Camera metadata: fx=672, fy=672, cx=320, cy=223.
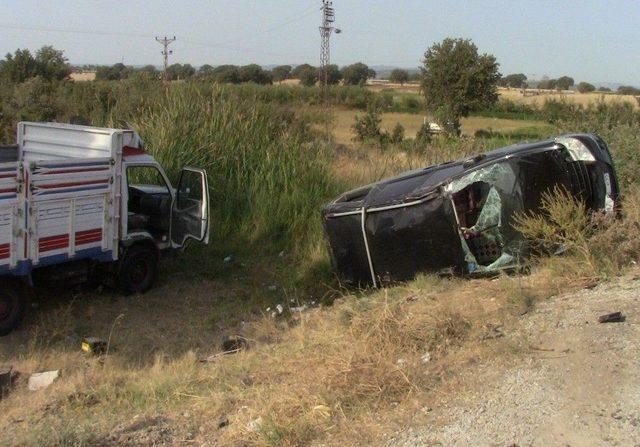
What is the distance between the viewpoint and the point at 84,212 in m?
8.39

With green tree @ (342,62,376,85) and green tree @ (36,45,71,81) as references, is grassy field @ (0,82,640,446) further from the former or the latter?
green tree @ (342,62,376,85)

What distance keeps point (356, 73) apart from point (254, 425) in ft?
327

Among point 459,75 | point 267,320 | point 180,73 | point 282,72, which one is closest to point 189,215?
point 267,320

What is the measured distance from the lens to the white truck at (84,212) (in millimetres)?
7648

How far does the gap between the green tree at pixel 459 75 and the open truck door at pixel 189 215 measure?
3395cm

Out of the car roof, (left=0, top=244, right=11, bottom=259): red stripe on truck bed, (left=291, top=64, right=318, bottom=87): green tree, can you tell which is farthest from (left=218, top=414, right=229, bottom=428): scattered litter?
(left=291, top=64, right=318, bottom=87): green tree

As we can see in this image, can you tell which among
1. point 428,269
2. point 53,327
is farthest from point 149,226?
point 428,269

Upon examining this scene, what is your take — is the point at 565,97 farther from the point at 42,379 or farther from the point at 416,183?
the point at 42,379

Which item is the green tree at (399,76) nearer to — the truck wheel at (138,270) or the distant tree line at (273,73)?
the distant tree line at (273,73)

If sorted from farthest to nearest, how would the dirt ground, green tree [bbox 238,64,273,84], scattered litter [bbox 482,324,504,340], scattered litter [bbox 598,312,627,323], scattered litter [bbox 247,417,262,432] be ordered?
green tree [bbox 238,64,273,84]
scattered litter [bbox 482,324,504,340]
scattered litter [bbox 598,312,627,323]
scattered litter [bbox 247,417,262,432]
the dirt ground

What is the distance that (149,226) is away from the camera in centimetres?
1020

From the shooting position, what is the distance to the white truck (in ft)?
25.1

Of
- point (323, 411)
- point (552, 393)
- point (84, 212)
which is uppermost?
point (84, 212)

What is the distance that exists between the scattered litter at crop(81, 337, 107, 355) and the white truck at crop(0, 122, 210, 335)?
99 cm
